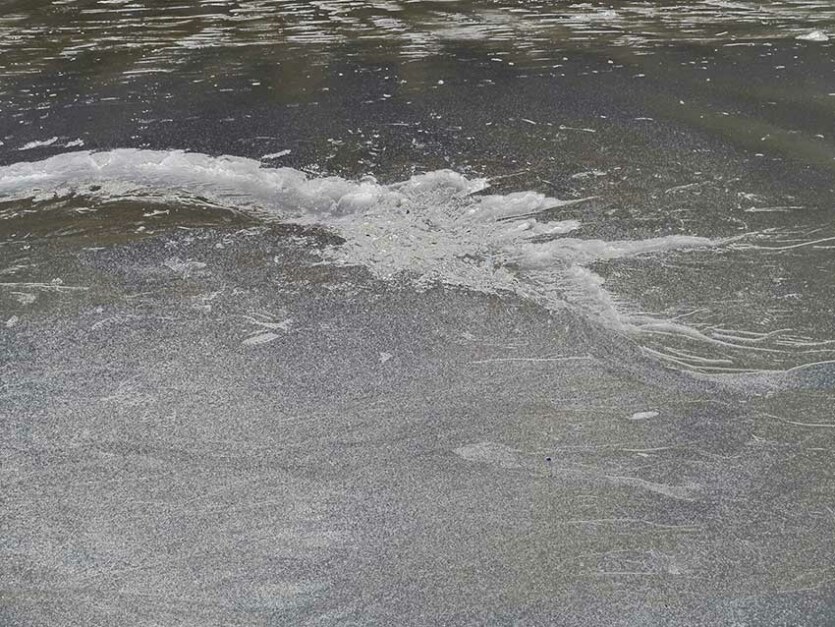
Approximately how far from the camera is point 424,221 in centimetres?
268

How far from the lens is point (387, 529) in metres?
1.67

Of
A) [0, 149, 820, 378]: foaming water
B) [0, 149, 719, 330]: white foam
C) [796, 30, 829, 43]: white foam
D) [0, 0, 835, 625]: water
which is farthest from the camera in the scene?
[796, 30, 829, 43]: white foam

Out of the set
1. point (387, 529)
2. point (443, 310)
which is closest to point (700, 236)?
point (443, 310)

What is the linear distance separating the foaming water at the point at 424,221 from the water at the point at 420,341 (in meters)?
0.01

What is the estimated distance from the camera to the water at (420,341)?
62.6 inches

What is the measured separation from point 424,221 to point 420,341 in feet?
1.95

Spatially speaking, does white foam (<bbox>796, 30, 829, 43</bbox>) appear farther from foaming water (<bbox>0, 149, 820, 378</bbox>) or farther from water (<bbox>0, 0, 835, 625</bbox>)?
foaming water (<bbox>0, 149, 820, 378</bbox>)

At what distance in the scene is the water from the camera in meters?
1.59

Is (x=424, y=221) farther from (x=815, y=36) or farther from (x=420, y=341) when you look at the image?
(x=815, y=36)

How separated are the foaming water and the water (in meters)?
0.01

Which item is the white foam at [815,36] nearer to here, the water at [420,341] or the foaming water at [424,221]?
the water at [420,341]

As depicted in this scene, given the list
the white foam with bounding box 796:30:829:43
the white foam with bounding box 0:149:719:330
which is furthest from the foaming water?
the white foam with bounding box 796:30:829:43

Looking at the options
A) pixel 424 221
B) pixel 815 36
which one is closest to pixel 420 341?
pixel 424 221

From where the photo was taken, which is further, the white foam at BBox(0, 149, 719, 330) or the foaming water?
the white foam at BBox(0, 149, 719, 330)
